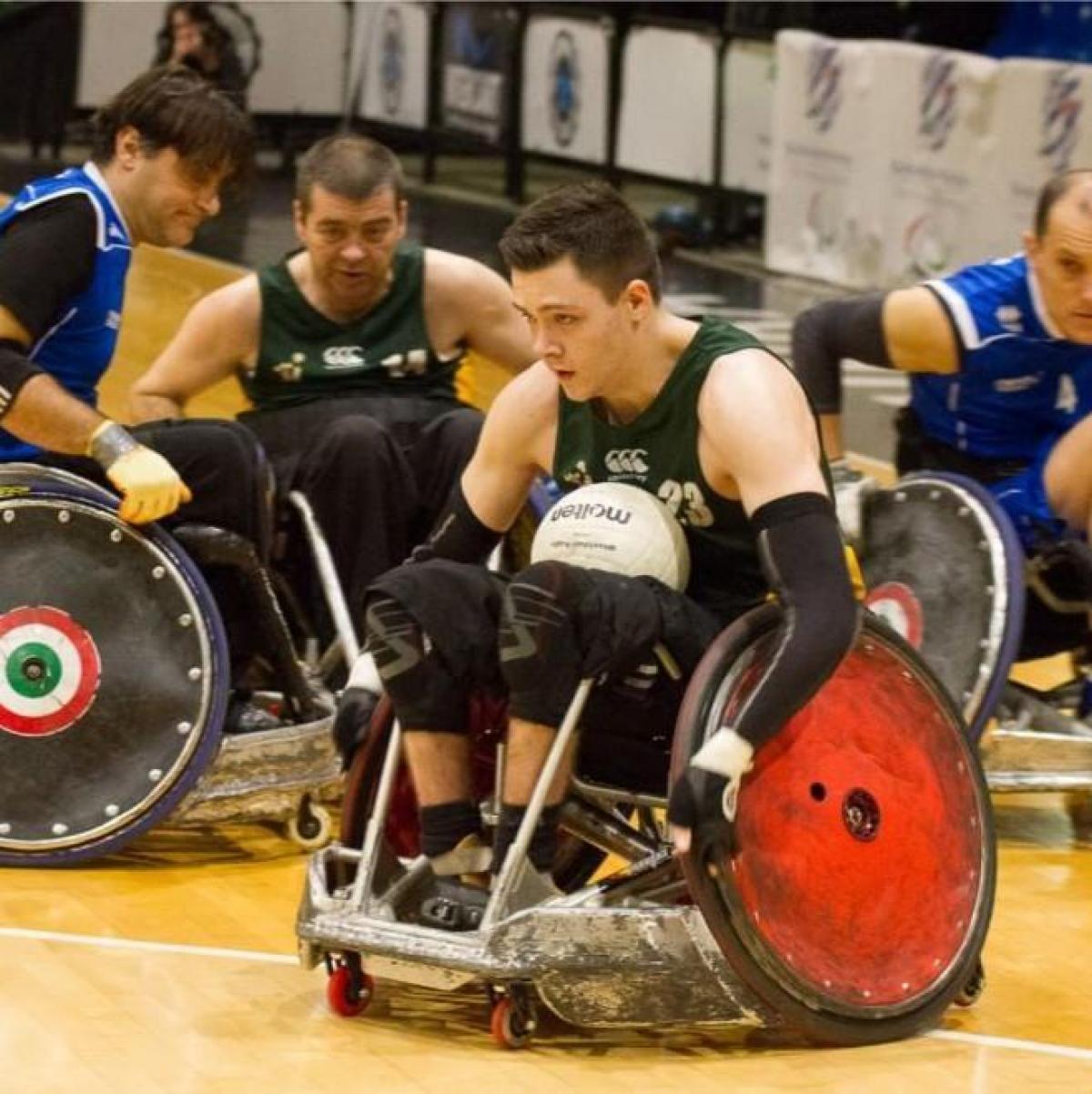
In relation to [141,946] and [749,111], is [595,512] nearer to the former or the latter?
[141,946]

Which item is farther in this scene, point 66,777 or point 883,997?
point 66,777

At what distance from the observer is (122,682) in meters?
5.71

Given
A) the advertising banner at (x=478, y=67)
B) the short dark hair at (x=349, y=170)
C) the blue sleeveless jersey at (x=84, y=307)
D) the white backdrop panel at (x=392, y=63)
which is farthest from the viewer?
the white backdrop panel at (x=392, y=63)

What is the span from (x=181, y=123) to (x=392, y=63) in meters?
13.9

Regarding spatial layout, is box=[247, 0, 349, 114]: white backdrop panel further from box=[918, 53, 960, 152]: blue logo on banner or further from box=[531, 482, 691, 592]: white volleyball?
box=[531, 482, 691, 592]: white volleyball

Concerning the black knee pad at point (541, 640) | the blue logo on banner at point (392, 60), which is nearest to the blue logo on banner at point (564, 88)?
the blue logo on banner at point (392, 60)

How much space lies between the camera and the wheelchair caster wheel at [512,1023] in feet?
15.1

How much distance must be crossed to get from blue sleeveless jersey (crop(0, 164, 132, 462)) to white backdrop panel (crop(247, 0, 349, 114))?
1389 centimetres

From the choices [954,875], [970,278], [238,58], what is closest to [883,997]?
[954,875]

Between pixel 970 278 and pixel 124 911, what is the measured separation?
230 cm

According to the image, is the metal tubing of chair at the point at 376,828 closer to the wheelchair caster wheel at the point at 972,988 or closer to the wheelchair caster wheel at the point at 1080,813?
the wheelchair caster wheel at the point at 972,988

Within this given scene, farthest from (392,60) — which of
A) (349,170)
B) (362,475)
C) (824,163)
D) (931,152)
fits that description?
(362,475)

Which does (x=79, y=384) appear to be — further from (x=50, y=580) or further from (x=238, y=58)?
(x=238, y=58)

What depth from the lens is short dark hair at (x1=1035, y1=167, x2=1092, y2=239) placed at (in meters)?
6.09
